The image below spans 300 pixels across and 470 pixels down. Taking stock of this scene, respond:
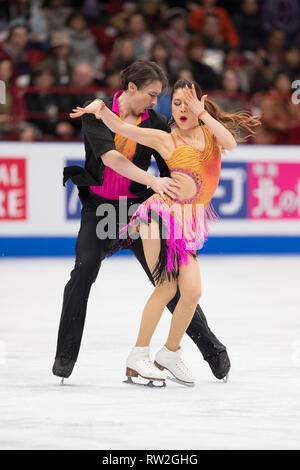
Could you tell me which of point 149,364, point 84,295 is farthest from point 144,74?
point 149,364

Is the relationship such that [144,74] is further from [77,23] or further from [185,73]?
[77,23]

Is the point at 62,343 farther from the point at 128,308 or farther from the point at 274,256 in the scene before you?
the point at 274,256

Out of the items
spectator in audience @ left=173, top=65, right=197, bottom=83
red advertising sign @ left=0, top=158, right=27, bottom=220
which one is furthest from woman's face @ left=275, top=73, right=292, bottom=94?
red advertising sign @ left=0, top=158, right=27, bottom=220

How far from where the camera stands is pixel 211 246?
10.6 m

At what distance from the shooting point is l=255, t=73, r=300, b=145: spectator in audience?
1136 centimetres

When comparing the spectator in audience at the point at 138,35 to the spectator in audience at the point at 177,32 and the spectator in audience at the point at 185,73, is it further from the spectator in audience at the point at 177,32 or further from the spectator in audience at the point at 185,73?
the spectator in audience at the point at 185,73

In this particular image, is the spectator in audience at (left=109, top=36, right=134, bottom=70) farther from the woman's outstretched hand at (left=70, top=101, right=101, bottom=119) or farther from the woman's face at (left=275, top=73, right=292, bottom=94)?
the woman's outstretched hand at (left=70, top=101, right=101, bottom=119)

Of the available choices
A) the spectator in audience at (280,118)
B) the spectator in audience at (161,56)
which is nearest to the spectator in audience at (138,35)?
the spectator in audience at (161,56)

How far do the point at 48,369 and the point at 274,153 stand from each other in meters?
6.28

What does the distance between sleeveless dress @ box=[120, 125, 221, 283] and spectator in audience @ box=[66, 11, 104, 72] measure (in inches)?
304

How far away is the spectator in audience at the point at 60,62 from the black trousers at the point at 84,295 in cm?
676

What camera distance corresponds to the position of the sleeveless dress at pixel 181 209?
4.48m

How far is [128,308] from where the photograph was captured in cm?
702
